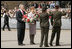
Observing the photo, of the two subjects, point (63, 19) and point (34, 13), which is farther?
point (63, 19)

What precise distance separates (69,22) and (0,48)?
11309mm

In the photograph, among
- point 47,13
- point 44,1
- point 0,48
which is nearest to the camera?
point 0,48

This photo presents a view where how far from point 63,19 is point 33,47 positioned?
10.5 metres

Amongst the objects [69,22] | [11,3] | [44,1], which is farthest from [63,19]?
[11,3]

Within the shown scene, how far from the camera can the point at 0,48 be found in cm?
1073

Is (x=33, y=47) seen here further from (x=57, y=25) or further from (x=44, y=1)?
(x=44, y=1)

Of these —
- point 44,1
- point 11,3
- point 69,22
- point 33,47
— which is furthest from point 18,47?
point 11,3

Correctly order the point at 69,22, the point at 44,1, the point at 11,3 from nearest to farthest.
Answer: the point at 69,22 < the point at 44,1 < the point at 11,3

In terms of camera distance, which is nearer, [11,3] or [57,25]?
[57,25]

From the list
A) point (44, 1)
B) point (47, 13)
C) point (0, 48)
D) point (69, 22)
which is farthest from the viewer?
point (44, 1)

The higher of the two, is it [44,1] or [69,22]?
[44,1]

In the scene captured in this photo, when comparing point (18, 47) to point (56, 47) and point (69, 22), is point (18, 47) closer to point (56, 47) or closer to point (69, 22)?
point (56, 47)

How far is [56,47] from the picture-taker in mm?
11234

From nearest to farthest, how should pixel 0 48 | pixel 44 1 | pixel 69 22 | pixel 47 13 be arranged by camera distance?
1. pixel 0 48
2. pixel 47 13
3. pixel 69 22
4. pixel 44 1
